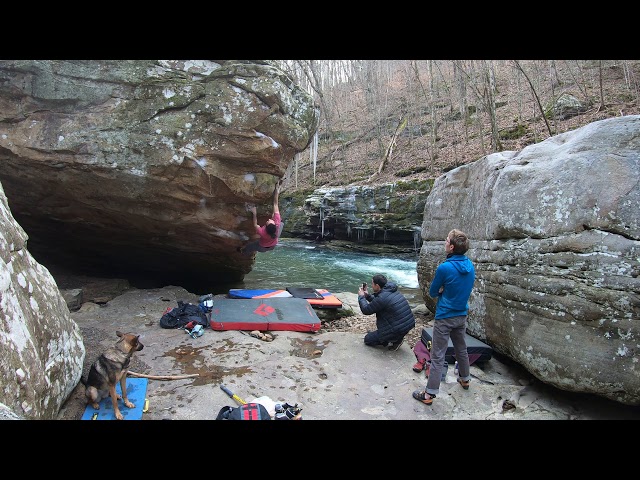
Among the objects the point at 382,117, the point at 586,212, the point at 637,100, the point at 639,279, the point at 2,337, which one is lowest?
the point at 639,279

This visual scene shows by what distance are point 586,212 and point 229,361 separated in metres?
4.82

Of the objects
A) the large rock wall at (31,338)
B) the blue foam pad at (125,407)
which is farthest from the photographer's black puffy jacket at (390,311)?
the large rock wall at (31,338)

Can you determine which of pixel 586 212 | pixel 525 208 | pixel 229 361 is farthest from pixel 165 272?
pixel 586 212

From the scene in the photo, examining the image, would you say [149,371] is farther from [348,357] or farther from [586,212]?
[586,212]

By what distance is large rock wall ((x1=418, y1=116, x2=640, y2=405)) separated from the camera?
367 centimetres

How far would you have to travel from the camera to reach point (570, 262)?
4.07 m

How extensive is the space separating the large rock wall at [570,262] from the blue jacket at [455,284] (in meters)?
0.88

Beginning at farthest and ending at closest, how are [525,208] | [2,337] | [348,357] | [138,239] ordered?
[138,239]
[348,357]
[525,208]
[2,337]

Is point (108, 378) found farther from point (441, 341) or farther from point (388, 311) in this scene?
point (388, 311)

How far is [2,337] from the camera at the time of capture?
251 centimetres

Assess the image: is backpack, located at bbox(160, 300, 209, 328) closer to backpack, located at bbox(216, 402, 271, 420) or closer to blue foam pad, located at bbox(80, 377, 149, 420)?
blue foam pad, located at bbox(80, 377, 149, 420)

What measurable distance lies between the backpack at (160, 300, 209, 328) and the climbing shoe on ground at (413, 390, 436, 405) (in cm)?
375

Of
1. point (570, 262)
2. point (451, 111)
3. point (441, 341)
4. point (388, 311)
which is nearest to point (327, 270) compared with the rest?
point (388, 311)

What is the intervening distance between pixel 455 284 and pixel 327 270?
450 inches
